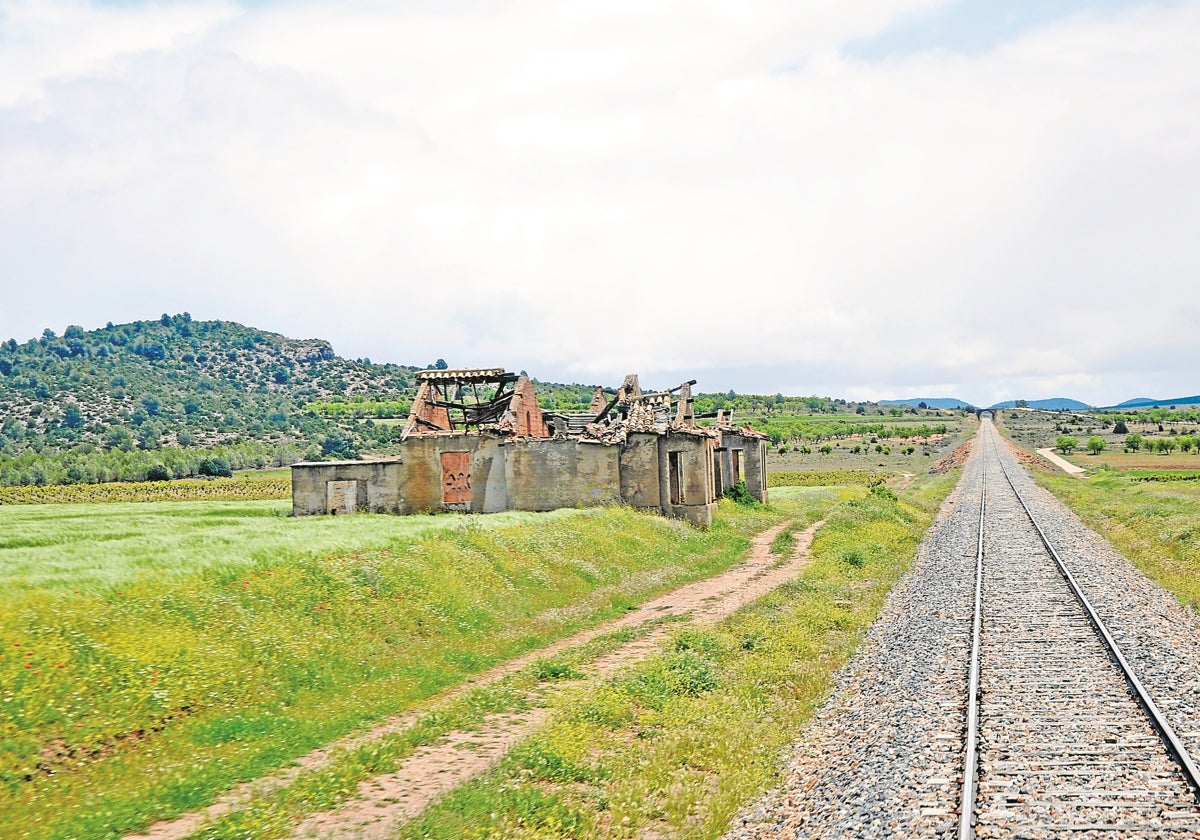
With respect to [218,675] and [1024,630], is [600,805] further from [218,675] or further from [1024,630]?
[1024,630]

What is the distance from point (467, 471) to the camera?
3098 centimetres

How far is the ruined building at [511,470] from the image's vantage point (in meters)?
30.4

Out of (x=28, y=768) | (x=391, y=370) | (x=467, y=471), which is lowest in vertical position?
(x=28, y=768)

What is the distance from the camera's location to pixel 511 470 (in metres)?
31.3

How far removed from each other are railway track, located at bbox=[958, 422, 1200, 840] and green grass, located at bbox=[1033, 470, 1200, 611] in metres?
5.03

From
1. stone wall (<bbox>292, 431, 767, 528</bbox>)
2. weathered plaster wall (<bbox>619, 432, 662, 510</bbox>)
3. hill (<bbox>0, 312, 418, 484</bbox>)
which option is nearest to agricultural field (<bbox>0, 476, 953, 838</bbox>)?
stone wall (<bbox>292, 431, 767, 528</bbox>)

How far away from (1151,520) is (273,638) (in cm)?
3204

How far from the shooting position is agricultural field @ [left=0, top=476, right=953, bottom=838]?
32.2 ft

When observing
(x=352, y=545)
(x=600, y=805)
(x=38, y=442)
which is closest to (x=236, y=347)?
(x=38, y=442)

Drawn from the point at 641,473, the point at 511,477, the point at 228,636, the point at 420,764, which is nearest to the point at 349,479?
the point at 511,477

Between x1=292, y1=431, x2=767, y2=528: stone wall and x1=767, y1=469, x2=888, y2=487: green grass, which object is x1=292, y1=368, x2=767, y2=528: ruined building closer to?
x1=292, y1=431, x2=767, y2=528: stone wall

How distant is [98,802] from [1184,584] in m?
21.9

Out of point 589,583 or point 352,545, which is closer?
point 352,545

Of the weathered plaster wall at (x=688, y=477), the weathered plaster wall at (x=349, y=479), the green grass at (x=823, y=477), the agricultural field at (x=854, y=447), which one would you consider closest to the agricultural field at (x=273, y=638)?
the weathered plaster wall at (x=349, y=479)
